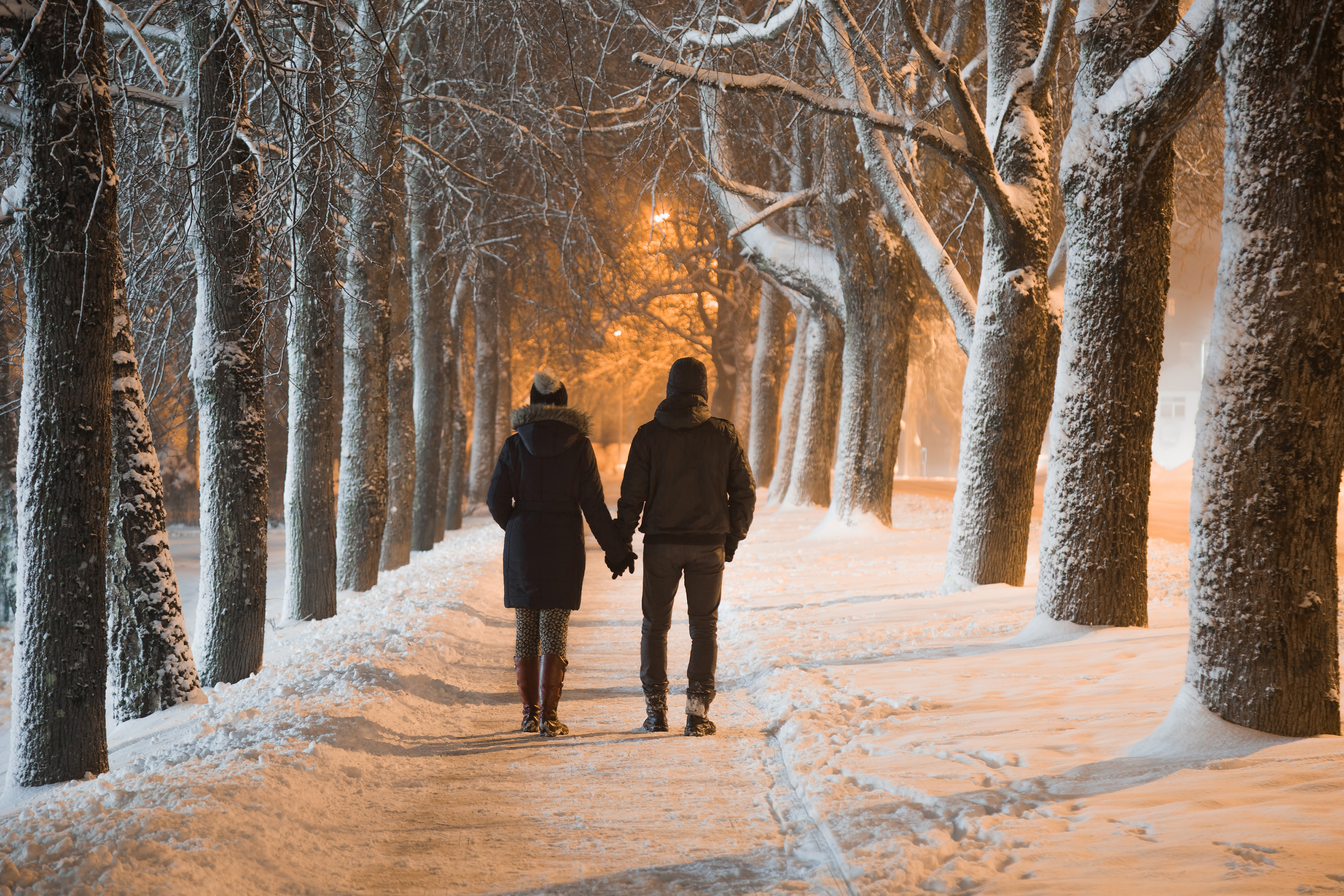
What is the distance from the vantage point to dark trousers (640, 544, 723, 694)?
5.52 meters

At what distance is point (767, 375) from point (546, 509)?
19.8 m

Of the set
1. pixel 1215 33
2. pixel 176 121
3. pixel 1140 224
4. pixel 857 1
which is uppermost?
pixel 857 1

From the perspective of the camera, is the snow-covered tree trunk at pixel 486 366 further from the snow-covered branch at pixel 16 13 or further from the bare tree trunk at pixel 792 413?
the snow-covered branch at pixel 16 13

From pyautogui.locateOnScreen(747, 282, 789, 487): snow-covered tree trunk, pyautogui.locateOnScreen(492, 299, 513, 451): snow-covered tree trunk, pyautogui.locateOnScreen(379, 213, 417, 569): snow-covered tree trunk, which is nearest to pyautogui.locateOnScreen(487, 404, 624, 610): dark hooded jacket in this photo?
pyautogui.locateOnScreen(379, 213, 417, 569): snow-covered tree trunk

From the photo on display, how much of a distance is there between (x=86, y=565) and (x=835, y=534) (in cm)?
1144

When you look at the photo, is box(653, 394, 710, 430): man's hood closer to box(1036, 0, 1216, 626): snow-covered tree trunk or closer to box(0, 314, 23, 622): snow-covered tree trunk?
box(1036, 0, 1216, 626): snow-covered tree trunk

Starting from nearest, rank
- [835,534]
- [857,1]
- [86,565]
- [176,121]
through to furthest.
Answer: [86,565], [176,121], [857,1], [835,534]

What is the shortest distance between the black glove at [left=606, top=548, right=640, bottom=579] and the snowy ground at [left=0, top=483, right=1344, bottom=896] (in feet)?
3.02

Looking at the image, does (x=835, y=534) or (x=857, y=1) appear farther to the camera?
(x=835, y=534)

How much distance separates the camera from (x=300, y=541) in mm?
10219

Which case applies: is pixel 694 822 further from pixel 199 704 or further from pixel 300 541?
pixel 300 541

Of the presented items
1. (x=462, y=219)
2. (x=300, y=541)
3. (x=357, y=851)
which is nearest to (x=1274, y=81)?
(x=357, y=851)

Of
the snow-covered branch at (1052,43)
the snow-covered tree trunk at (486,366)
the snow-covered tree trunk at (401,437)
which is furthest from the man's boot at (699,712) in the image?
the snow-covered tree trunk at (486,366)

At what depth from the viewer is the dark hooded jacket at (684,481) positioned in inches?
216
